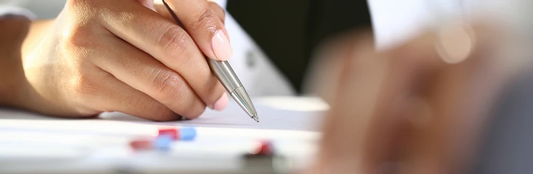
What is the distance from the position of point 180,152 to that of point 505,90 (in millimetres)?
240

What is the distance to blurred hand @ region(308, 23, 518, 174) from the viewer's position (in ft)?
0.36

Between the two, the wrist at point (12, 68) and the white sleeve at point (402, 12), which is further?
the white sleeve at point (402, 12)

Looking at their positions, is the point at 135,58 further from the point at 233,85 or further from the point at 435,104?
the point at 435,104

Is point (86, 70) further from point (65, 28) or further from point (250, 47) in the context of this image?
point (250, 47)

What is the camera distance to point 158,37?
1.45ft

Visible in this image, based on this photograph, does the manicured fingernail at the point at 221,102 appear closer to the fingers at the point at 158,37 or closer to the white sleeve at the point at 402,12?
the fingers at the point at 158,37

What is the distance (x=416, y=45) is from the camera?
12cm

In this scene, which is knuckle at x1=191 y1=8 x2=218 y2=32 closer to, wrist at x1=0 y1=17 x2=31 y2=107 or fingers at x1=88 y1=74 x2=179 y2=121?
fingers at x1=88 y1=74 x2=179 y2=121

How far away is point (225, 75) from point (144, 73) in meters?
0.07

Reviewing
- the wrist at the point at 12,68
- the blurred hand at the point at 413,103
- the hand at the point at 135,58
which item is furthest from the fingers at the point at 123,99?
the blurred hand at the point at 413,103

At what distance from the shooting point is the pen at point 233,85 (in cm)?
45

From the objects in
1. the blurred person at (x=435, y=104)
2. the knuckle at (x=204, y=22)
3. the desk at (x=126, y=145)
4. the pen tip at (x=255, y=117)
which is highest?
the knuckle at (x=204, y=22)

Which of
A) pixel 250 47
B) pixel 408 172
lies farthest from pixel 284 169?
pixel 250 47

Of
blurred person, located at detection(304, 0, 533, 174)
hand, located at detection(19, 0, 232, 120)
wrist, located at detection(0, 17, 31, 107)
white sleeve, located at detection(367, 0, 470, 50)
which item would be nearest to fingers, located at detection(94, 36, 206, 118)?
hand, located at detection(19, 0, 232, 120)
